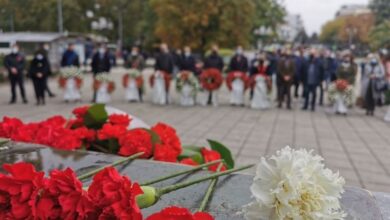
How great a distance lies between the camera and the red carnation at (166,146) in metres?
2.52

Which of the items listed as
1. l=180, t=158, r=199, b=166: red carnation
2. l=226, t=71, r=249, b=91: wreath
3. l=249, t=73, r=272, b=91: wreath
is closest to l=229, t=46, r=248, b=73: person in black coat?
l=226, t=71, r=249, b=91: wreath

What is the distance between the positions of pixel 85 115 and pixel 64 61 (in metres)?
12.1

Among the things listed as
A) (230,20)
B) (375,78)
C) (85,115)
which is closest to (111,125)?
(85,115)

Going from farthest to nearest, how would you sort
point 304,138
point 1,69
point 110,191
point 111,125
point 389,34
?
point 389,34, point 1,69, point 304,138, point 111,125, point 110,191

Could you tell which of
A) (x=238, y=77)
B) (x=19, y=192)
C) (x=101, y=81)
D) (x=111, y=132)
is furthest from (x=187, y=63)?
(x=19, y=192)

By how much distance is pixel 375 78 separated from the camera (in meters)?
12.6

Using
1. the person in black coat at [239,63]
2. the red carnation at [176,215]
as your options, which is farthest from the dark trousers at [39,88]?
the red carnation at [176,215]

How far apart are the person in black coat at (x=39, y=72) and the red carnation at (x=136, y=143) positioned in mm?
10741

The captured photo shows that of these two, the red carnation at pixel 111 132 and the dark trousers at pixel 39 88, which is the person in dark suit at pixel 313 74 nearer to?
the dark trousers at pixel 39 88

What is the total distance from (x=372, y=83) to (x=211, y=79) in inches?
172

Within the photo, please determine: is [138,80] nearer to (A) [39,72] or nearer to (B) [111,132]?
(A) [39,72]

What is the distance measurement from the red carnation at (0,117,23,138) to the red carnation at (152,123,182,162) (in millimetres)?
804

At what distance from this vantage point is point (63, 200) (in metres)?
1.09

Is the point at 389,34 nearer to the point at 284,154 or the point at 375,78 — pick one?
the point at 375,78
